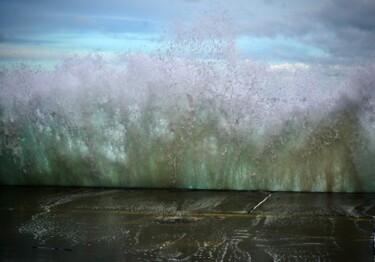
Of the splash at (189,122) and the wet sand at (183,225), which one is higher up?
the splash at (189,122)

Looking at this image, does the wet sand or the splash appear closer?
the wet sand

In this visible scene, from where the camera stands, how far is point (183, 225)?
5.68 metres

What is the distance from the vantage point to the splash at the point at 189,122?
746 centimetres

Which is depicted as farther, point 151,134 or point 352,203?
point 151,134

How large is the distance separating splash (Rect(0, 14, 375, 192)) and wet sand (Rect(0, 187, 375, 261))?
0.37 meters

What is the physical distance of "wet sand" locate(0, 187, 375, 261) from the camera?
471cm

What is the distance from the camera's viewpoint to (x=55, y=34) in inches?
316

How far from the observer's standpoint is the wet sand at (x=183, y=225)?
471 centimetres

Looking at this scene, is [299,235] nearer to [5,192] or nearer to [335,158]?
[335,158]

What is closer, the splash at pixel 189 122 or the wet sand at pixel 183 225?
the wet sand at pixel 183 225

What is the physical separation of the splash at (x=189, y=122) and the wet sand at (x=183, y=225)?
37 cm

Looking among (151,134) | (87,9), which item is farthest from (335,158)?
(87,9)

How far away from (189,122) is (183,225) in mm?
2354

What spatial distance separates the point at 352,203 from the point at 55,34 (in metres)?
4.96
